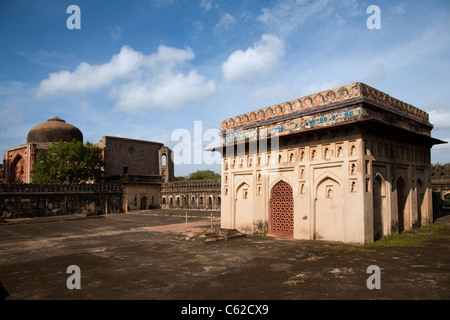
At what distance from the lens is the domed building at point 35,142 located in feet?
131

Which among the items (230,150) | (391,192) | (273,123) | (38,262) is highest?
(273,123)

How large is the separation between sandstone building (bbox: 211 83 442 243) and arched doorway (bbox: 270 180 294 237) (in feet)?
0.14

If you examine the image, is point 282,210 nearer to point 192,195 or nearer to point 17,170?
point 192,195

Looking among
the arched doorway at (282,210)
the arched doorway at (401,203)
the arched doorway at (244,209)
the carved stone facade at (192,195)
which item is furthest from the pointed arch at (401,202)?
the carved stone facade at (192,195)

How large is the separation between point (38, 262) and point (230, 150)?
9.52 metres

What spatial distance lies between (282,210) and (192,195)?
17.8 meters

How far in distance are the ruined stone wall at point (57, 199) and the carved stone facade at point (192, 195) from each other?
4.95 meters

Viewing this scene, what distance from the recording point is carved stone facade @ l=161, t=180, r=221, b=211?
2798 cm
